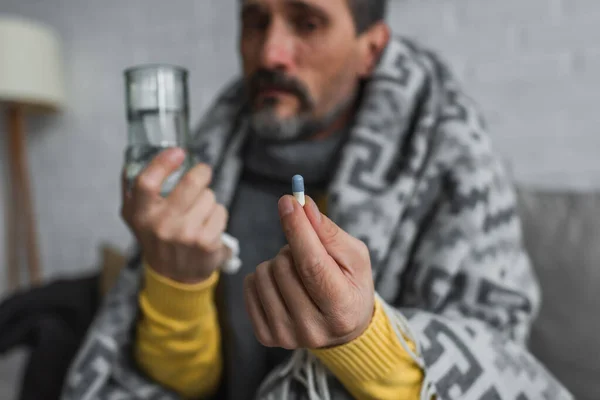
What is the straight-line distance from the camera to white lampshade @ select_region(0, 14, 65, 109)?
1380 millimetres

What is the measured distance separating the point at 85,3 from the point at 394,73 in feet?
3.85

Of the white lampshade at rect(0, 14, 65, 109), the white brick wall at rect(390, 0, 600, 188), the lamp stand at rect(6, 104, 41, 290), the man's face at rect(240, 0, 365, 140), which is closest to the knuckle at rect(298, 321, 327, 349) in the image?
the man's face at rect(240, 0, 365, 140)

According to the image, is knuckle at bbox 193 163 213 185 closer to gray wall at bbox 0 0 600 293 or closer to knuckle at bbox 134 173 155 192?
knuckle at bbox 134 173 155 192

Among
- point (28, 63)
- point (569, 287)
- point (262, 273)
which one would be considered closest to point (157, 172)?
point (262, 273)

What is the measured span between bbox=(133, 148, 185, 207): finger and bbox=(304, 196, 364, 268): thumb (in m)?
0.19

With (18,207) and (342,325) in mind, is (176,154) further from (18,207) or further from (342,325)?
(18,207)

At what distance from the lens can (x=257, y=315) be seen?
1.22ft

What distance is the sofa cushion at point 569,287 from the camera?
30.3 inches

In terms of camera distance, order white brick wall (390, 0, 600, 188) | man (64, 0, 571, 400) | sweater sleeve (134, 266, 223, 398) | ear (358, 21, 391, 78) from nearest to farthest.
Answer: man (64, 0, 571, 400)
sweater sleeve (134, 266, 223, 398)
ear (358, 21, 391, 78)
white brick wall (390, 0, 600, 188)

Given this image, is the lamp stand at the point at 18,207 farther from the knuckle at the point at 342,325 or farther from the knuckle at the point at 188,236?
the knuckle at the point at 342,325

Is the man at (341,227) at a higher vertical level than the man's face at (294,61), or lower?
lower

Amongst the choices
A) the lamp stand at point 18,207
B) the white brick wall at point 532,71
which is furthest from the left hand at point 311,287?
the lamp stand at point 18,207

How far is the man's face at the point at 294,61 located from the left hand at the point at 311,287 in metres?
0.29

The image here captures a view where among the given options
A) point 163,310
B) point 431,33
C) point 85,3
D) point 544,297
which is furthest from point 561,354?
point 85,3
